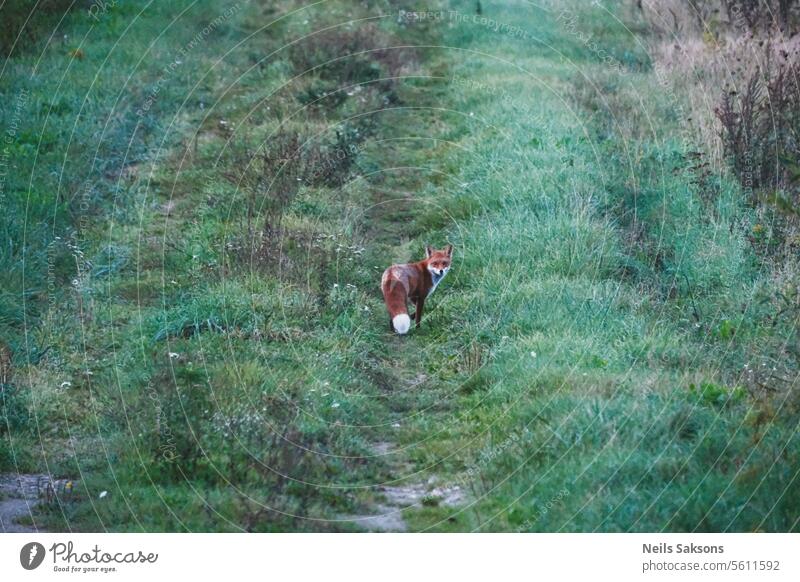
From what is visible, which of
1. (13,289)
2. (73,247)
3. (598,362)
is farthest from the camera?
(73,247)

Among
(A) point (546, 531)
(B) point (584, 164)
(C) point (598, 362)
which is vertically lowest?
(A) point (546, 531)

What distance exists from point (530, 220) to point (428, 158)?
270 centimetres

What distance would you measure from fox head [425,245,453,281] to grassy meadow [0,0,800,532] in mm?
392

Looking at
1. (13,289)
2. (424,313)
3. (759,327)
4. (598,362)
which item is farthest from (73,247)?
(759,327)

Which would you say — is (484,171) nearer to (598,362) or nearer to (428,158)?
(428,158)

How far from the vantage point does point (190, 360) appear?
29.2 ft

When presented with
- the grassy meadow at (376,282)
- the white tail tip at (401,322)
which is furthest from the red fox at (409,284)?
the grassy meadow at (376,282)

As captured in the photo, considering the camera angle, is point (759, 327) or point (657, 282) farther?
point (657, 282)
